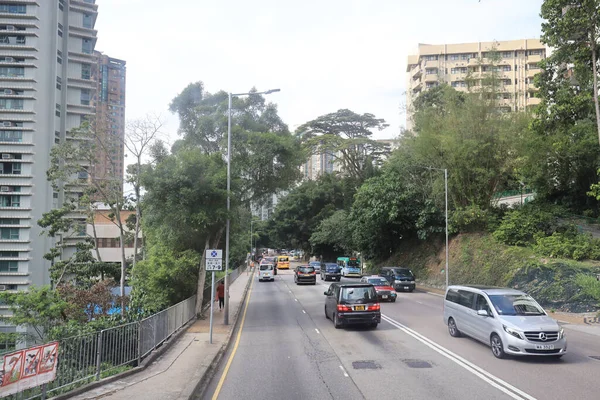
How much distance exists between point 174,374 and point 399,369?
5.18 meters

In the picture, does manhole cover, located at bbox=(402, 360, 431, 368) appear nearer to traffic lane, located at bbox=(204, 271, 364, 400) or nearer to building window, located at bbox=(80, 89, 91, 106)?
traffic lane, located at bbox=(204, 271, 364, 400)

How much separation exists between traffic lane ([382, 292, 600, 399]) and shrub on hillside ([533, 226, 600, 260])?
867cm

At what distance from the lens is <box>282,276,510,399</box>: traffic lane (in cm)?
878

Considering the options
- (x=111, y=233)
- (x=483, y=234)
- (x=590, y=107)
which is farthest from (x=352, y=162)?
(x=590, y=107)

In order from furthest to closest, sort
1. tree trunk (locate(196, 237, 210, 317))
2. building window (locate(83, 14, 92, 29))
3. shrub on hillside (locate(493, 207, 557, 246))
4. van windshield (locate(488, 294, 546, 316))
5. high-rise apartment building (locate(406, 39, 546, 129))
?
high-rise apartment building (locate(406, 39, 546, 129)) < building window (locate(83, 14, 92, 29)) < shrub on hillside (locate(493, 207, 557, 246)) < tree trunk (locate(196, 237, 210, 317)) < van windshield (locate(488, 294, 546, 316))

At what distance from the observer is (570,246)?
952 inches

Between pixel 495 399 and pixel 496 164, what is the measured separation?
2699 centimetres

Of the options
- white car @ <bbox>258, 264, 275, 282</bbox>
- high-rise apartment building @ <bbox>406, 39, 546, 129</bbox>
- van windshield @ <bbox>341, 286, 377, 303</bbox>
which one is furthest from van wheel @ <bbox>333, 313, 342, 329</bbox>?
high-rise apartment building @ <bbox>406, 39, 546, 129</bbox>

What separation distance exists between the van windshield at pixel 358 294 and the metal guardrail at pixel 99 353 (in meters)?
6.68

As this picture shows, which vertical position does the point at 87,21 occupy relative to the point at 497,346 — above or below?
above

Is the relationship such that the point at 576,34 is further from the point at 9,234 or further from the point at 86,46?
the point at 86,46

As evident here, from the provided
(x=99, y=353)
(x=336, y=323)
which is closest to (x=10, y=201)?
(x=336, y=323)

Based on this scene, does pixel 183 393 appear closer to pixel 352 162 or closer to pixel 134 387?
pixel 134 387

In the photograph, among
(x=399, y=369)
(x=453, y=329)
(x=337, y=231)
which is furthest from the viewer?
(x=337, y=231)
